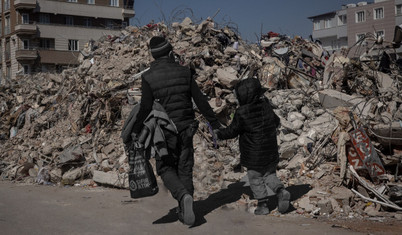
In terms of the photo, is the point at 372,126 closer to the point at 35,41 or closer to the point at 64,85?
the point at 64,85

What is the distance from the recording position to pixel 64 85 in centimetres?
1148

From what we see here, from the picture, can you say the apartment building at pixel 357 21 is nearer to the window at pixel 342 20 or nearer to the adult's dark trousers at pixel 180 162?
the window at pixel 342 20

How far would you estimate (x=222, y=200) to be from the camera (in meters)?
5.76

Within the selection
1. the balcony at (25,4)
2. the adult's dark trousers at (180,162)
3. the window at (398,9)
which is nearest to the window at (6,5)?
the balcony at (25,4)

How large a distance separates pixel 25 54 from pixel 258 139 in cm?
4731

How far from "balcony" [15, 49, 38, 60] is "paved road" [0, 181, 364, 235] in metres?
44.4

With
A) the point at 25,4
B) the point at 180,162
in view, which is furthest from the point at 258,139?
the point at 25,4

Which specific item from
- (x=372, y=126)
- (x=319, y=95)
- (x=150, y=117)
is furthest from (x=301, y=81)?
(x=150, y=117)

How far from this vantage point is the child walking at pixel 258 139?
486cm

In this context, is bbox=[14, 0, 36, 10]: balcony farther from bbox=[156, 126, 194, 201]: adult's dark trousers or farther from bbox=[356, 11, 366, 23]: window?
bbox=[156, 126, 194, 201]: adult's dark trousers

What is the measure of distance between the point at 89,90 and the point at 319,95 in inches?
191

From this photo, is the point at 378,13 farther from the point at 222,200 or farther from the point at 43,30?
the point at 222,200

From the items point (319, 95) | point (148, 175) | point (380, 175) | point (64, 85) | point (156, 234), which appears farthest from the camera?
point (64, 85)

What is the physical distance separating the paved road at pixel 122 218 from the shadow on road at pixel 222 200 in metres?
0.01
